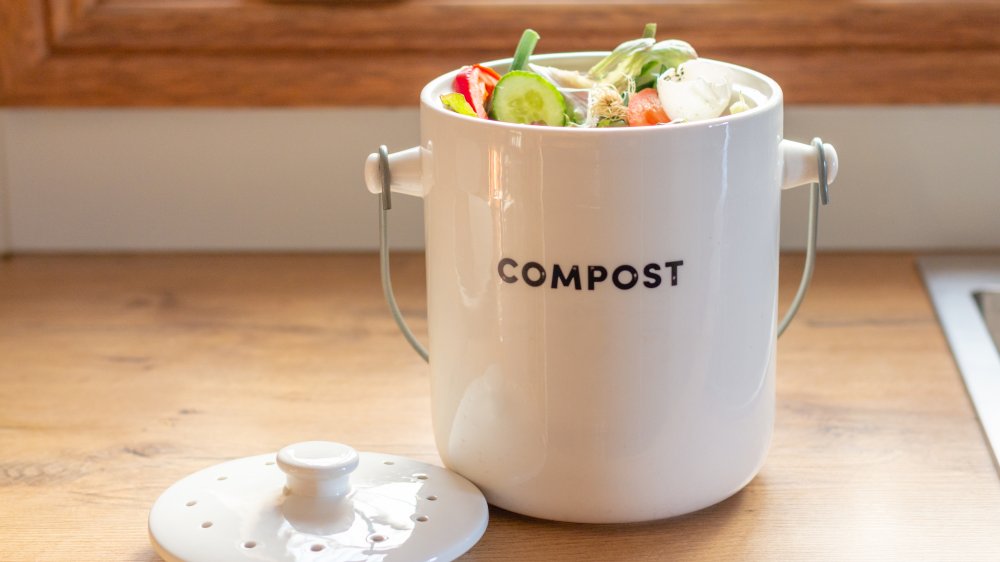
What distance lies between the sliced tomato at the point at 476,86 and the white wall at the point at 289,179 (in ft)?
1.34

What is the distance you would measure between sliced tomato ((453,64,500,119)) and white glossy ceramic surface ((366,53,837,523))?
0.04ft

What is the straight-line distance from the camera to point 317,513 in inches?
23.5

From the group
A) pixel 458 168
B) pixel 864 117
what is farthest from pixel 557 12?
pixel 458 168

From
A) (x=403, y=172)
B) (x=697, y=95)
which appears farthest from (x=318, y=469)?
(x=697, y=95)

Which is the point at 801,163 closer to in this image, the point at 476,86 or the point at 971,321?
the point at 476,86

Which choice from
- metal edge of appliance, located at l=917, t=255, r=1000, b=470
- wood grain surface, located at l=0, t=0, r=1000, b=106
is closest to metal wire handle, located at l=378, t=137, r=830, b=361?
metal edge of appliance, located at l=917, t=255, r=1000, b=470

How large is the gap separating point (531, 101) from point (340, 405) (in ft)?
0.93

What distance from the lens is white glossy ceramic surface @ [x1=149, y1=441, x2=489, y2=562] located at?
22.4 inches

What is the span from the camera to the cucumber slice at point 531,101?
606mm

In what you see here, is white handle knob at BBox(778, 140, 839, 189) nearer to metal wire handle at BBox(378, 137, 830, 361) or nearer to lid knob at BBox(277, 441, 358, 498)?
metal wire handle at BBox(378, 137, 830, 361)

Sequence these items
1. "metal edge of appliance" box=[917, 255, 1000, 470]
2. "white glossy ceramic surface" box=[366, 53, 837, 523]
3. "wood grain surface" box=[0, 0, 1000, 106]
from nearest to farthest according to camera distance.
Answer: "white glossy ceramic surface" box=[366, 53, 837, 523]
"metal edge of appliance" box=[917, 255, 1000, 470]
"wood grain surface" box=[0, 0, 1000, 106]

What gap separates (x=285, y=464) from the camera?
0.60 m

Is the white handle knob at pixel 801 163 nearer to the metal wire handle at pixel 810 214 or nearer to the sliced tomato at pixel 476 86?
the metal wire handle at pixel 810 214

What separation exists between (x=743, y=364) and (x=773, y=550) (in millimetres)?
97
